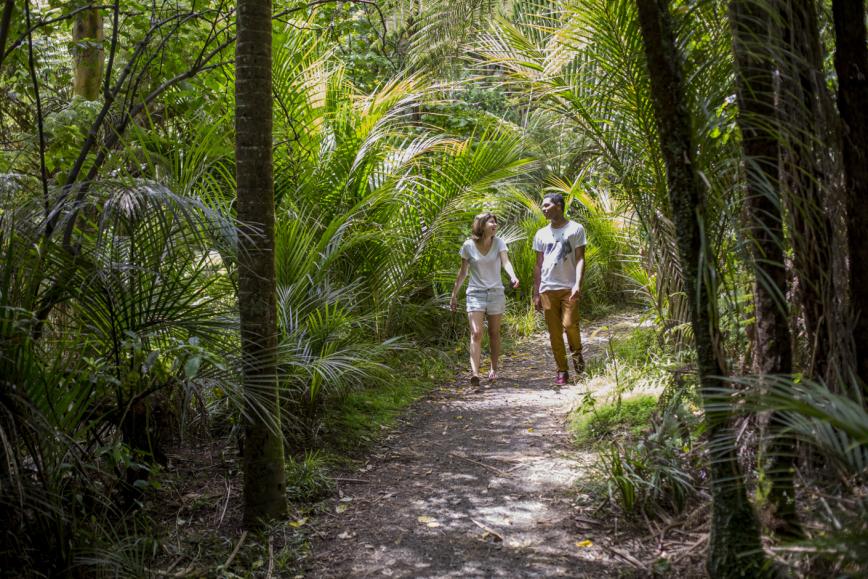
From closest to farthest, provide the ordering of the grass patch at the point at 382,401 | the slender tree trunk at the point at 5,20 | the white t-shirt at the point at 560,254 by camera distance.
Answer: the slender tree trunk at the point at 5,20 → the grass patch at the point at 382,401 → the white t-shirt at the point at 560,254

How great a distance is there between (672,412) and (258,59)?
3.05 metres

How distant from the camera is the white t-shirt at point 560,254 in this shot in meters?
7.46

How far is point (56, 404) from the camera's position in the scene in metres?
3.56

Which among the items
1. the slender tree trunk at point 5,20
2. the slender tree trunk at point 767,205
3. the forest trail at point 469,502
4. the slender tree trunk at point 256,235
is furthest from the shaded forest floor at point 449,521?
the slender tree trunk at point 5,20

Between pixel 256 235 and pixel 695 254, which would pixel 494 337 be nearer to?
pixel 256 235

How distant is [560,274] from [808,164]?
14.9 feet

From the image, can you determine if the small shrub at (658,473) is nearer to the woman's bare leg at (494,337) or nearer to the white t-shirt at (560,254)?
the white t-shirt at (560,254)

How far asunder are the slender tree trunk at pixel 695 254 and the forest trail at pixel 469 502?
74cm

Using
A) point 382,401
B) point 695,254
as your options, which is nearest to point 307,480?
point 382,401

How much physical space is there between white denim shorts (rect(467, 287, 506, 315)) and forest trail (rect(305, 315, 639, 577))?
1.01 m

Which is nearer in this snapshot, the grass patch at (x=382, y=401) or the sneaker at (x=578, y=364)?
the grass patch at (x=382, y=401)

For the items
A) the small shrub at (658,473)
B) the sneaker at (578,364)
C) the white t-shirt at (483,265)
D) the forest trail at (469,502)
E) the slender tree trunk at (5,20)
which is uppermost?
the slender tree trunk at (5,20)

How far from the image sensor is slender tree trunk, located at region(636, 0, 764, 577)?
2.87 metres

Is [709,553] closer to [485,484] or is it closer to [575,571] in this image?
[575,571]
